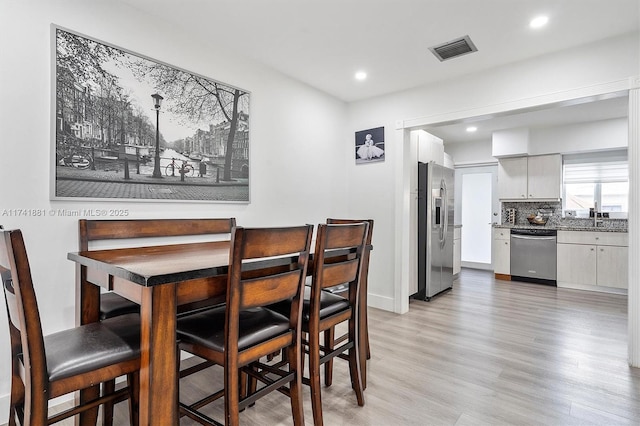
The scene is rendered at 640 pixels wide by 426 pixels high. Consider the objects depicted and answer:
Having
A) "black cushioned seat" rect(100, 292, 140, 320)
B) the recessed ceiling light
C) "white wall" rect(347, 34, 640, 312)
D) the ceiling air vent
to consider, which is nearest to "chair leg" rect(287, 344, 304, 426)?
"black cushioned seat" rect(100, 292, 140, 320)

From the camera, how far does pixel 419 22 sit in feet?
8.27

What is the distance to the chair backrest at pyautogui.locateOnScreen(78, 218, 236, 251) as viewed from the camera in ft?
6.58

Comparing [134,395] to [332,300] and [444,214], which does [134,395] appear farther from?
[444,214]

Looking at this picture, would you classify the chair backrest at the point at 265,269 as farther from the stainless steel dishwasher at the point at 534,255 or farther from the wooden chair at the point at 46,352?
the stainless steel dishwasher at the point at 534,255

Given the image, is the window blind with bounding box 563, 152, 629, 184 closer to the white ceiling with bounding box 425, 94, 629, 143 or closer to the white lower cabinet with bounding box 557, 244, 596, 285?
the white ceiling with bounding box 425, 94, 629, 143

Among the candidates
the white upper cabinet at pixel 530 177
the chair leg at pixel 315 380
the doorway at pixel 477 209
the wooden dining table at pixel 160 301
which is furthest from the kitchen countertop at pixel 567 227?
the wooden dining table at pixel 160 301

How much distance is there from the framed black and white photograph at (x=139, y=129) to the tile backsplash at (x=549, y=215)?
5005 mm

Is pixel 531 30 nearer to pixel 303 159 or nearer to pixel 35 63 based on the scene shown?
pixel 303 159

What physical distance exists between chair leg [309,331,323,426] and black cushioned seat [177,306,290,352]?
9.4 inches

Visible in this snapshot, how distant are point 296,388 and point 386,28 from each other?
2554 mm

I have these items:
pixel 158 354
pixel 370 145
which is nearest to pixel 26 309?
pixel 158 354

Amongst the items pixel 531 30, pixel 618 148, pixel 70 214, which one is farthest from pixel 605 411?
pixel 618 148

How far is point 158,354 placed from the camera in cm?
118

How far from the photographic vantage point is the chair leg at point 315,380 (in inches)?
65.4
